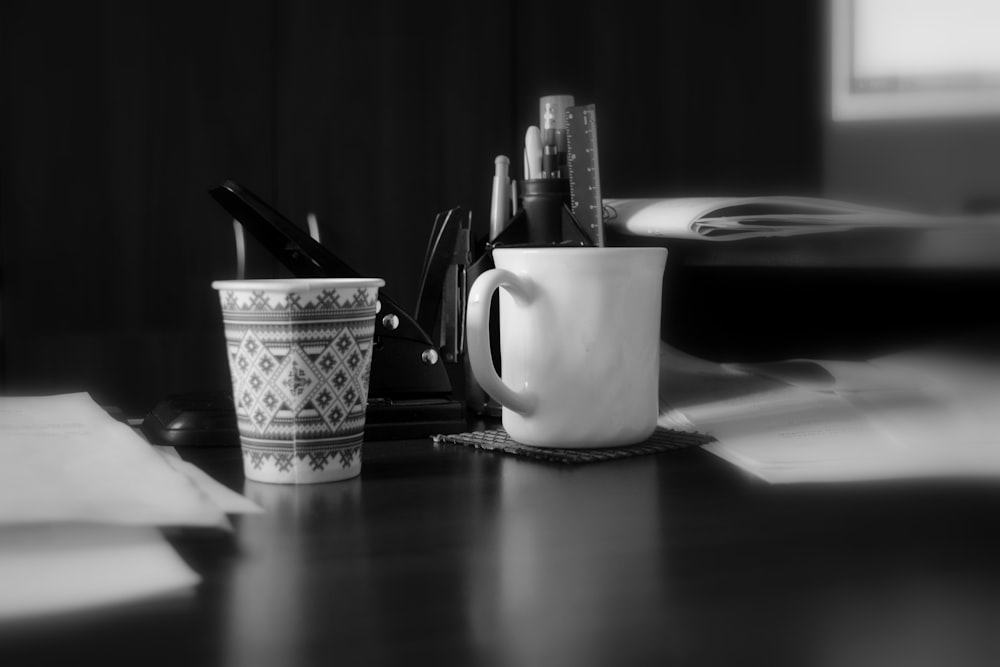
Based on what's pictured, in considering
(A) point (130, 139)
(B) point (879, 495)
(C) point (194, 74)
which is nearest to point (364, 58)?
(C) point (194, 74)

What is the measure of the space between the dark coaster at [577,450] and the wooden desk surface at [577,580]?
53 mm

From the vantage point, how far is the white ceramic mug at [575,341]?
0.60 metres

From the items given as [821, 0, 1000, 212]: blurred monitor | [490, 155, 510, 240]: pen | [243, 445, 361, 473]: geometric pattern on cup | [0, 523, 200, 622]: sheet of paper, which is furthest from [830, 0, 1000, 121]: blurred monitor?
[0, 523, 200, 622]: sheet of paper

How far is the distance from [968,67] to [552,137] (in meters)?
0.30

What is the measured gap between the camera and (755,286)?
0.99 meters

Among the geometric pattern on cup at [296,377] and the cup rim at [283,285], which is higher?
the cup rim at [283,285]

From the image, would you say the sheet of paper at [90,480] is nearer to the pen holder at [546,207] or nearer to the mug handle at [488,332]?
the mug handle at [488,332]

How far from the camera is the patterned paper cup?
20.5 inches

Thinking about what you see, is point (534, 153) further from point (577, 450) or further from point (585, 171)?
point (577, 450)

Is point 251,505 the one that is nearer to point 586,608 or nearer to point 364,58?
point 586,608

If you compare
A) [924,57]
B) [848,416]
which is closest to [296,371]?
[848,416]

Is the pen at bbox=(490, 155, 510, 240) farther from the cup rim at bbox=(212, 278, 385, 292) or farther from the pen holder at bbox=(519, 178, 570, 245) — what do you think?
the cup rim at bbox=(212, 278, 385, 292)

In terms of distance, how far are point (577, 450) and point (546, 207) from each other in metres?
0.24

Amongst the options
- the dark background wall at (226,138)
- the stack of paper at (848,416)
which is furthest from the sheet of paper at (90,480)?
the dark background wall at (226,138)
